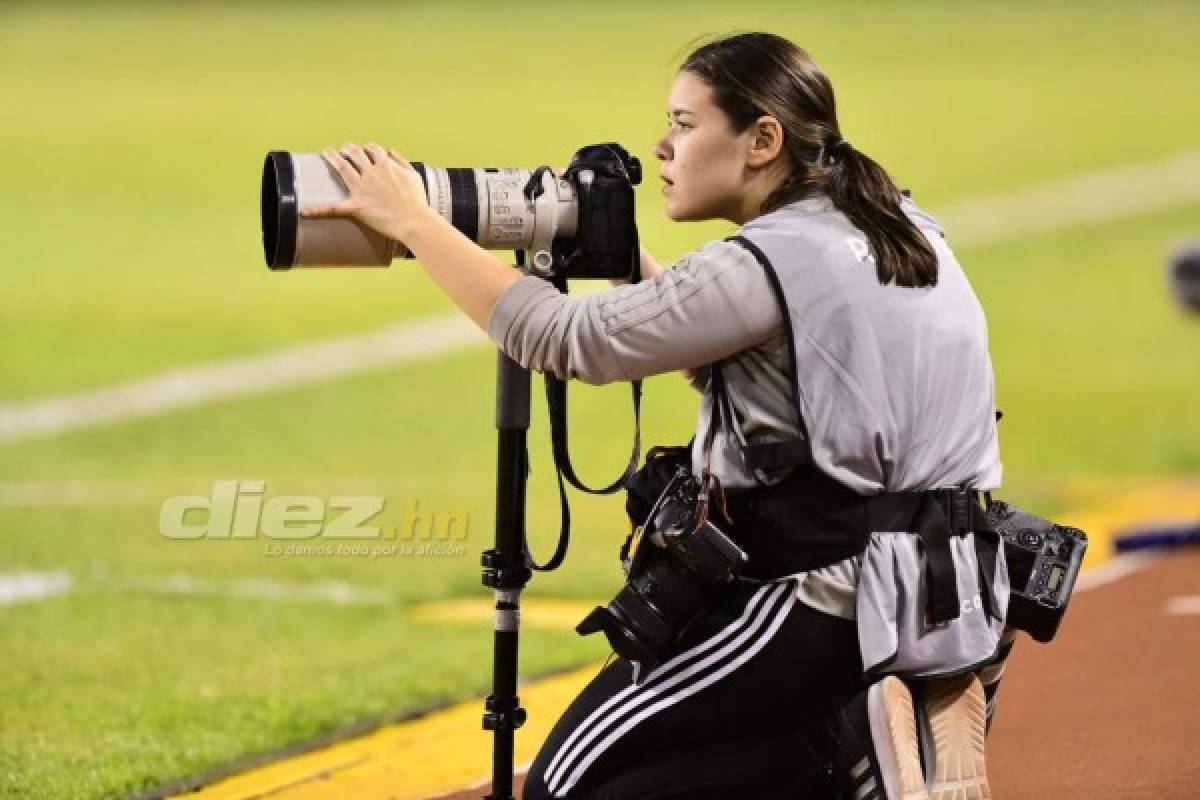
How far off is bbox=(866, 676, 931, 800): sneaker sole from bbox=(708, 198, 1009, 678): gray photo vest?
0.04 metres

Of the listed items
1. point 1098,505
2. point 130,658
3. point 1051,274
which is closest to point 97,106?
point 1051,274

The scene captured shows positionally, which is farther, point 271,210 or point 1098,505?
point 1098,505

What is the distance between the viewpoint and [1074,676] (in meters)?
5.84

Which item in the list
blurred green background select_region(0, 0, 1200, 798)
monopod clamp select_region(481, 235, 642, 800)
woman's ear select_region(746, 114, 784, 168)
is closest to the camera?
woman's ear select_region(746, 114, 784, 168)

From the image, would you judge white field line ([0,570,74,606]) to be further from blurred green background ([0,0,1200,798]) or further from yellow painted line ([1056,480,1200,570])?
yellow painted line ([1056,480,1200,570])

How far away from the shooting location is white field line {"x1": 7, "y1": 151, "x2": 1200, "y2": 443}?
40.8 feet

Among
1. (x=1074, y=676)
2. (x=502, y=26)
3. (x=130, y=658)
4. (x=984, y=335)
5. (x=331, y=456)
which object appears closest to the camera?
(x=984, y=335)

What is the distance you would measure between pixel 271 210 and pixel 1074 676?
2673 mm

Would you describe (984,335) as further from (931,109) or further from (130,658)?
(931,109)

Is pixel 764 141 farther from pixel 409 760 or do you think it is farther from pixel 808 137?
pixel 409 760

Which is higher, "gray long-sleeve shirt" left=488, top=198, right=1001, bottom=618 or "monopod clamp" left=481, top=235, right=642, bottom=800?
"gray long-sleeve shirt" left=488, top=198, right=1001, bottom=618

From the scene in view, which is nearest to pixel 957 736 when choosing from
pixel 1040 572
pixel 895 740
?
pixel 895 740

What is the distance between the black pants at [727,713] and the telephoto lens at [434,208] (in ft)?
2.28

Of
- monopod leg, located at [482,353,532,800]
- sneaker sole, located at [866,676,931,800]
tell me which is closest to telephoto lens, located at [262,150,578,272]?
monopod leg, located at [482,353,532,800]
